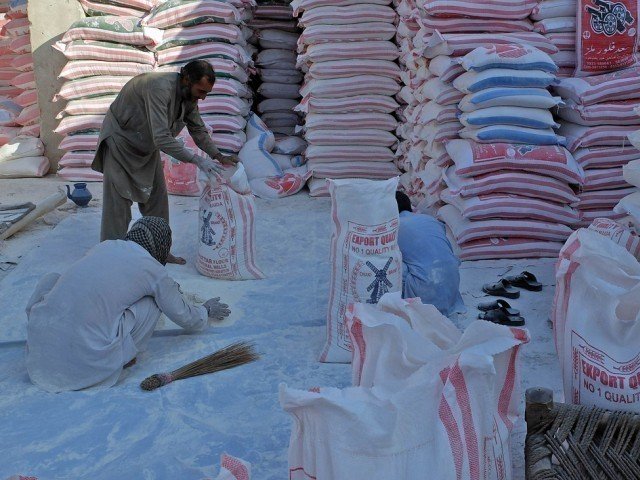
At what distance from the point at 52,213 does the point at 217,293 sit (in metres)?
2.14

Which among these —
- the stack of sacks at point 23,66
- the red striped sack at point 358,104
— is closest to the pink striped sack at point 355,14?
the red striped sack at point 358,104

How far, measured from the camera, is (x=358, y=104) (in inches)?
235

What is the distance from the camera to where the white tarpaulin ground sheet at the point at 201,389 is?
2553mm

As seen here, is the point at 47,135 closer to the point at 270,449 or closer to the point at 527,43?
the point at 527,43

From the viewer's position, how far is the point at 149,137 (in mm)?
4414

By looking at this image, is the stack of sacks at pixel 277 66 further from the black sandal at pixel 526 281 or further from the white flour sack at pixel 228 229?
the black sandal at pixel 526 281

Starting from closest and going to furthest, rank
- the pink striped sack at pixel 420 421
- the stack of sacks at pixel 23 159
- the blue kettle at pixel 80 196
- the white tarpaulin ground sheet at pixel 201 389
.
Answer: the pink striped sack at pixel 420 421 < the white tarpaulin ground sheet at pixel 201 389 < the blue kettle at pixel 80 196 < the stack of sacks at pixel 23 159

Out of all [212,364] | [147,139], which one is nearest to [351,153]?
[147,139]

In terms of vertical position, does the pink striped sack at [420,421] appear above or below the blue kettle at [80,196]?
above

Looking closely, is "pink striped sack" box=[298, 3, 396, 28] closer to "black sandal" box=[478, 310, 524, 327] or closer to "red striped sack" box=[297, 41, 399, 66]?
"red striped sack" box=[297, 41, 399, 66]

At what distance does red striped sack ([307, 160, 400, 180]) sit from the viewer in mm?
6141

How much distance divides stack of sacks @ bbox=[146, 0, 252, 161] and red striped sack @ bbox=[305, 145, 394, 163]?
76 cm

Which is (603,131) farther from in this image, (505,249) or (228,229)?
(228,229)

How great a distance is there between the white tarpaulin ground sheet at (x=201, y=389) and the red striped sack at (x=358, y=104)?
1746 mm
